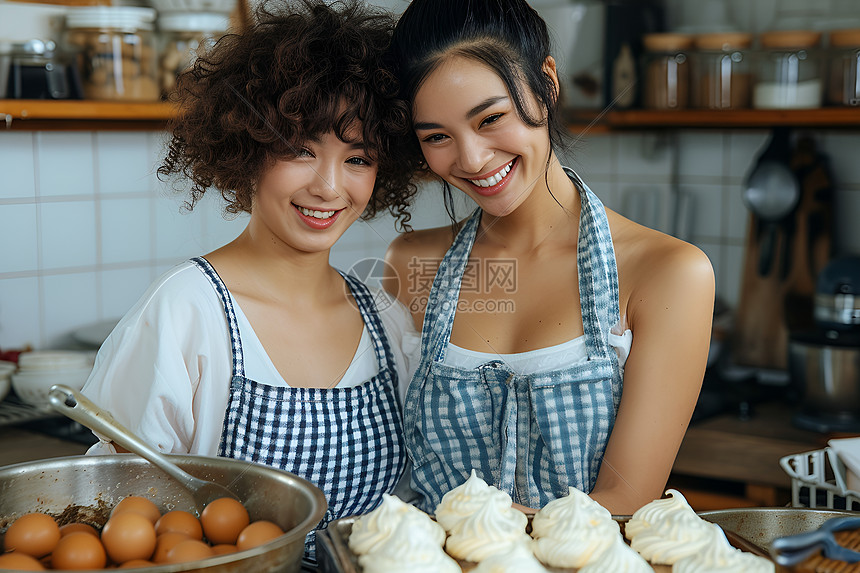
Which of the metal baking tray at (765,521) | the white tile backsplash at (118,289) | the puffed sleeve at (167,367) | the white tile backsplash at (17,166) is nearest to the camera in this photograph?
the metal baking tray at (765,521)

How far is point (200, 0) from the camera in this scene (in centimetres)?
191

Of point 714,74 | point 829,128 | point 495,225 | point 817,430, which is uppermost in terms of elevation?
point 714,74

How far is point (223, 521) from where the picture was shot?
75cm

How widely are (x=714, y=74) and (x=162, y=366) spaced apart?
6.08 feet

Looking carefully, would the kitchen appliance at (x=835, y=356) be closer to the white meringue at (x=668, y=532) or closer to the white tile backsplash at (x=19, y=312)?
the white meringue at (x=668, y=532)


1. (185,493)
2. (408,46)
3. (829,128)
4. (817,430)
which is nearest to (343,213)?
(408,46)

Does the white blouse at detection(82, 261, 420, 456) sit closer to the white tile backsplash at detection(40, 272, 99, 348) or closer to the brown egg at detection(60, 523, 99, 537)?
the brown egg at detection(60, 523, 99, 537)

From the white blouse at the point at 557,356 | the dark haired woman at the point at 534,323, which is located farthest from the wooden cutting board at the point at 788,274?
the white blouse at the point at 557,356

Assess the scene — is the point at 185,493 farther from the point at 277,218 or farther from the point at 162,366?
the point at 277,218

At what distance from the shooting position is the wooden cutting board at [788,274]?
2279 mm

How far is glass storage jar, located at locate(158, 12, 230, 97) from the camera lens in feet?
6.20

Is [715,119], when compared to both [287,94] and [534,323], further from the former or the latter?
[287,94]

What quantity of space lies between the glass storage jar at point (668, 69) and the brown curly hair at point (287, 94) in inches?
54.7

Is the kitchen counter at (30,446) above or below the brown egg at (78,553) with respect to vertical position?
below
